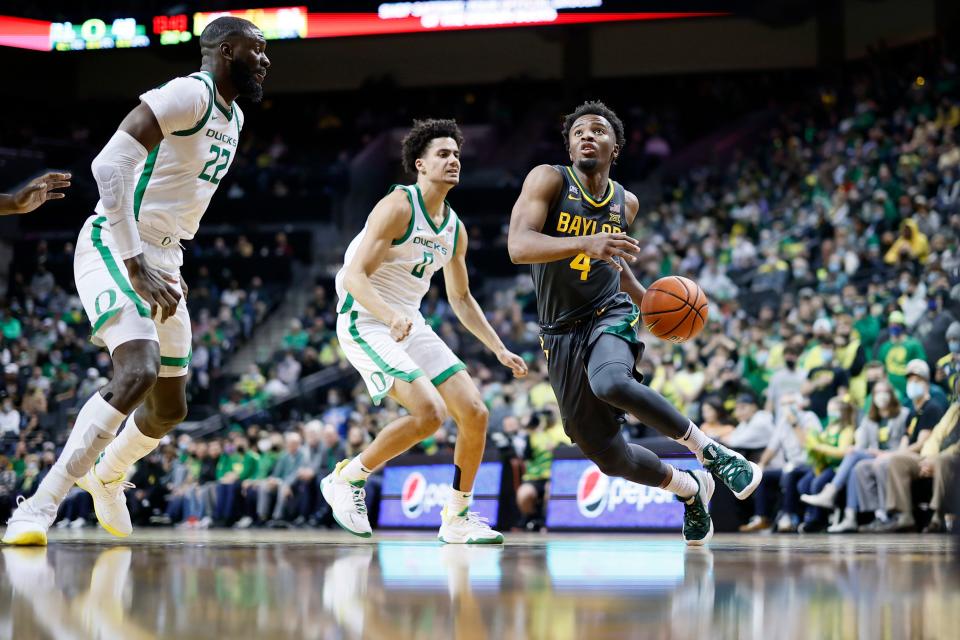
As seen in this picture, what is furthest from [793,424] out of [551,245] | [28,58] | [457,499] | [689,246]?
[28,58]

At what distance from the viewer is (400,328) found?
5.15 m

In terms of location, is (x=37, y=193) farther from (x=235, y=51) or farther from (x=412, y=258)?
(x=412, y=258)

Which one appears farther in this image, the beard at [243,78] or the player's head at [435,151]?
the player's head at [435,151]

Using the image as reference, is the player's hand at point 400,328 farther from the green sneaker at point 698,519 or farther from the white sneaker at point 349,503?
the green sneaker at point 698,519

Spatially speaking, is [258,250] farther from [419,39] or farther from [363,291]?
[363,291]

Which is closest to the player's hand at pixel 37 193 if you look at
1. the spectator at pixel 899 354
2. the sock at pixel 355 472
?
the sock at pixel 355 472

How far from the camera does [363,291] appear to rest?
5543mm

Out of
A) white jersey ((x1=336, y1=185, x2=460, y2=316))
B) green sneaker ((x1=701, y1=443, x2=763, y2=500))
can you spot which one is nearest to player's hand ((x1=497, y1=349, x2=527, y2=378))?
white jersey ((x1=336, y1=185, x2=460, y2=316))

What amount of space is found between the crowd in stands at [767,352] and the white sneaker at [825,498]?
0.02 metres

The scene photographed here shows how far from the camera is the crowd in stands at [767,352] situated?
29.2 ft

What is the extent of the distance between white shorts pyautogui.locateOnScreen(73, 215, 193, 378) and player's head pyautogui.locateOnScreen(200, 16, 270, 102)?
80 centimetres

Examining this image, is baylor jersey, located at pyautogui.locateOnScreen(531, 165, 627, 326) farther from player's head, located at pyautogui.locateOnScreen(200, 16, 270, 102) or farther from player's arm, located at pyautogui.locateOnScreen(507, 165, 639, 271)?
player's head, located at pyautogui.locateOnScreen(200, 16, 270, 102)

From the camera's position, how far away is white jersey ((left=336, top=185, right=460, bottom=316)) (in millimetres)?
5809

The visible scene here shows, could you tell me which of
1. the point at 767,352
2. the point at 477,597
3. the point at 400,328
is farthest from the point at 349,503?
the point at 767,352
